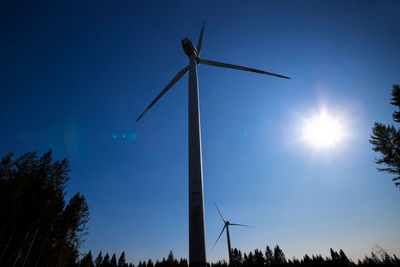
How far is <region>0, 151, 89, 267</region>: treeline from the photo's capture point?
23.9 m

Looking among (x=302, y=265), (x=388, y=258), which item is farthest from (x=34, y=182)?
(x=302, y=265)

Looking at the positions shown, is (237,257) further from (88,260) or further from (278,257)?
(88,260)

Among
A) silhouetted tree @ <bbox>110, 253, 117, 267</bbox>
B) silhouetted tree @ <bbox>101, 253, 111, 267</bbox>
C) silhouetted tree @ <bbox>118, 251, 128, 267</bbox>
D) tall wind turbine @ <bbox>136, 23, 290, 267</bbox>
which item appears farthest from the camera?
silhouetted tree @ <bbox>118, 251, 128, 267</bbox>

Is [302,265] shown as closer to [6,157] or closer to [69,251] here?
[69,251]

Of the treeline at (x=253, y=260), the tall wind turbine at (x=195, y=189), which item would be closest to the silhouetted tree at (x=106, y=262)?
the treeline at (x=253, y=260)

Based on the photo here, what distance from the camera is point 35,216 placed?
89.4 feet

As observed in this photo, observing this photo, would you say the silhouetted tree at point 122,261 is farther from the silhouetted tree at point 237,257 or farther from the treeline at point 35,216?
the treeline at point 35,216

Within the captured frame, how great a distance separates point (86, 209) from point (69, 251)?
8.17 meters

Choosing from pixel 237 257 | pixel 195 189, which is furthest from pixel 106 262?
pixel 195 189

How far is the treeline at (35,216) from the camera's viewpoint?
940 inches

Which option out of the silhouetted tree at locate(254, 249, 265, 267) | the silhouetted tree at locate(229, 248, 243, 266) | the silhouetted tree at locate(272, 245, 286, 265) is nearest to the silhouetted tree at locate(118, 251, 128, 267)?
the silhouetted tree at locate(229, 248, 243, 266)

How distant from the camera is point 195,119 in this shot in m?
8.38

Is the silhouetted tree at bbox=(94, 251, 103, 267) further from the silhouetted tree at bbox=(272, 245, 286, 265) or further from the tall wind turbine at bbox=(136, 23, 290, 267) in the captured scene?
the tall wind turbine at bbox=(136, 23, 290, 267)

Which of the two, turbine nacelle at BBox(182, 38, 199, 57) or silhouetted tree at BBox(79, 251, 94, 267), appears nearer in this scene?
turbine nacelle at BBox(182, 38, 199, 57)
